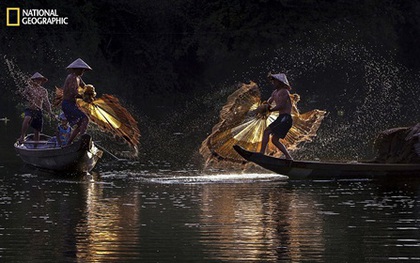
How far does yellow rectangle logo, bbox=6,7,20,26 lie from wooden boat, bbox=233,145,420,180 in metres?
36.7

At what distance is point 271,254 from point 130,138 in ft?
37.2

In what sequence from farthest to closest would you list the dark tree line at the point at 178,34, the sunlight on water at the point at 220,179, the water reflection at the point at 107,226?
the dark tree line at the point at 178,34, the sunlight on water at the point at 220,179, the water reflection at the point at 107,226

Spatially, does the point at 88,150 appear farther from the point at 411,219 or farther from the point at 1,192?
the point at 411,219

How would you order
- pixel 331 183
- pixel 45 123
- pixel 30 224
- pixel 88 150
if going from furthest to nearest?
pixel 45 123
pixel 88 150
pixel 331 183
pixel 30 224

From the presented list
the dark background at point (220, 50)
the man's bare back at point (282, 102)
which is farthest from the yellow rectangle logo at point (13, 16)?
the man's bare back at point (282, 102)

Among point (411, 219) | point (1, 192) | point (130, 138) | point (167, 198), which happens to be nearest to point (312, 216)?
point (411, 219)

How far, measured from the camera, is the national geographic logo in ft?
205

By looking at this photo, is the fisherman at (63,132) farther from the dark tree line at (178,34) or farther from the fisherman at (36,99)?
the dark tree line at (178,34)

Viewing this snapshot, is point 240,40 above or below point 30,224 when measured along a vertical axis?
above

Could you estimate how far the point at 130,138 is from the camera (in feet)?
95.6

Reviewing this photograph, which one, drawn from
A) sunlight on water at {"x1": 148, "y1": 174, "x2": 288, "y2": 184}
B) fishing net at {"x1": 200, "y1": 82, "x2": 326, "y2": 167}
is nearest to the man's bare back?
fishing net at {"x1": 200, "y1": 82, "x2": 326, "y2": 167}

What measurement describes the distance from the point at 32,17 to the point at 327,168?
38.4 meters

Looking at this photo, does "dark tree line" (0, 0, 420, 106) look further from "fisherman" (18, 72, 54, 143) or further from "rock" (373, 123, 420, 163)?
"rock" (373, 123, 420, 163)

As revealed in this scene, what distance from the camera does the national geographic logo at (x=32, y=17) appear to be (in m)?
62.4
